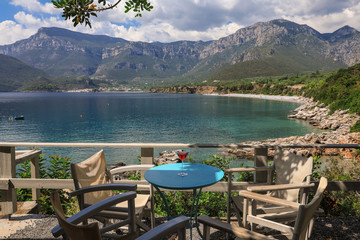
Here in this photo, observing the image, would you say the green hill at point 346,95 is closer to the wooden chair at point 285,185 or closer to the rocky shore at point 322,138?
the rocky shore at point 322,138

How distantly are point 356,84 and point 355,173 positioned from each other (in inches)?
1248

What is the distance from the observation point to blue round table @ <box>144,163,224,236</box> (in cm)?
252

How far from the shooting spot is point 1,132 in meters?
32.8

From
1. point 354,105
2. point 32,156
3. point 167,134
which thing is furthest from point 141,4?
point 354,105

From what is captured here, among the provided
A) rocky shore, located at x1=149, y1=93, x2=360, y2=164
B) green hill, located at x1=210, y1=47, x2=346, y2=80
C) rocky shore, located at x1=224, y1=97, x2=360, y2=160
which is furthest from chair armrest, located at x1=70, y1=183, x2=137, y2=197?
green hill, located at x1=210, y1=47, x2=346, y2=80

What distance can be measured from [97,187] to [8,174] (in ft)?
6.42

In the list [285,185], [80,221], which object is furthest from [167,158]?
[80,221]

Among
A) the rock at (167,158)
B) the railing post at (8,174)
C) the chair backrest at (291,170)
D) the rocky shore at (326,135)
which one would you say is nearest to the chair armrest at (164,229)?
the chair backrest at (291,170)

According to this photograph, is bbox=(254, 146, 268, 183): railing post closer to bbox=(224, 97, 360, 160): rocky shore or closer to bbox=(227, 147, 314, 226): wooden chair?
bbox=(227, 147, 314, 226): wooden chair

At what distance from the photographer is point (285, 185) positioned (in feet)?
8.44

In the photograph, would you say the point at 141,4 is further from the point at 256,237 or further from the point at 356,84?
the point at 356,84

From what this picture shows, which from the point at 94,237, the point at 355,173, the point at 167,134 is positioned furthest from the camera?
the point at 167,134

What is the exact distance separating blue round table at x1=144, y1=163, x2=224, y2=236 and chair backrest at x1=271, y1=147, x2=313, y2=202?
Result: 0.82 metres

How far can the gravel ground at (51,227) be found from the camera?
10.2 ft
